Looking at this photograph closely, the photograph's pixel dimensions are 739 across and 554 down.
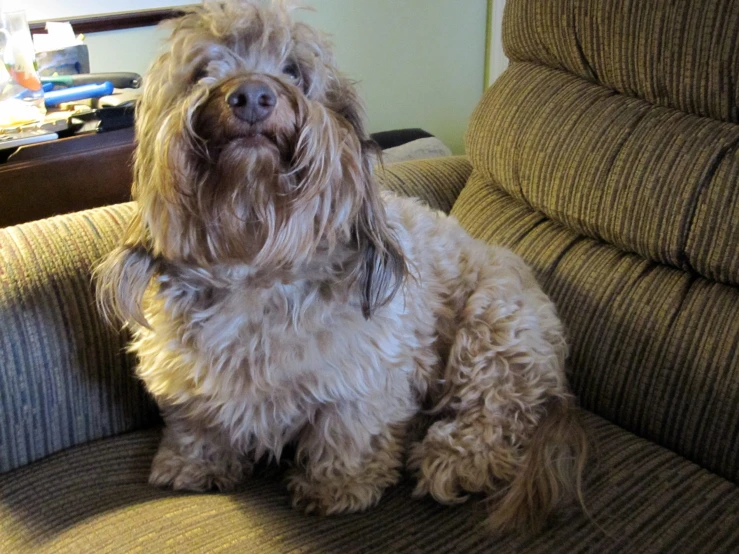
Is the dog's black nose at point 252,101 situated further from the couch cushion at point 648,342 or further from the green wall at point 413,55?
the green wall at point 413,55

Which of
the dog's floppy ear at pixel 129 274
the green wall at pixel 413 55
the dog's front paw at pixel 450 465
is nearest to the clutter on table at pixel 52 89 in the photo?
the dog's floppy ear at pixel 129 274

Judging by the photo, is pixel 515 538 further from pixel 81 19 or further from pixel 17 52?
pixel 81 19

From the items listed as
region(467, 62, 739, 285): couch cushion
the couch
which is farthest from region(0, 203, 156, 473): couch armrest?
region(467, 62, 739, 285): couch cushion

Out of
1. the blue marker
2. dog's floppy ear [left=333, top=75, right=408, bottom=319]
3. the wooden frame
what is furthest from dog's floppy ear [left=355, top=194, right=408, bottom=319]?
the wooden frame

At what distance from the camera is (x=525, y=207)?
153 centimetres

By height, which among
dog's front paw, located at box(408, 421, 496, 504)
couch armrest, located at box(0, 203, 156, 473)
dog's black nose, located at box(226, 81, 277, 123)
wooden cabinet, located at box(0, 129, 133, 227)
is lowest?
dog's front paw, located at box(408, 421, 496, 504)

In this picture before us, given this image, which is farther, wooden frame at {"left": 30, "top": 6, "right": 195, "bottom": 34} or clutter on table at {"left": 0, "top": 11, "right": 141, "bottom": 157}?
wooden frame at {"left": 30, "top": 6, "right": 195, "bottom": 34}

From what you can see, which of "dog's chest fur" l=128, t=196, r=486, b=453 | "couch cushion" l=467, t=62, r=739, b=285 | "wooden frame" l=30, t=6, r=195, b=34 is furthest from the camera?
"wooden frame" l=30, t=6, r=195, b=34

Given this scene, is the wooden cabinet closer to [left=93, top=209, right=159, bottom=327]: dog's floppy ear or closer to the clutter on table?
the clutter on table

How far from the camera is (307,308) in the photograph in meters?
1.05

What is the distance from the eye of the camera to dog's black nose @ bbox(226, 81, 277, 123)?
83 centimetres

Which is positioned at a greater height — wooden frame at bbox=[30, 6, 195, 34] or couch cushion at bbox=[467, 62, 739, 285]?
Result: wooden frame at bbox=[30, 6, 195, 34]

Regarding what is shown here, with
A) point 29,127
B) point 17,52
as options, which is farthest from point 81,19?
point 29,127

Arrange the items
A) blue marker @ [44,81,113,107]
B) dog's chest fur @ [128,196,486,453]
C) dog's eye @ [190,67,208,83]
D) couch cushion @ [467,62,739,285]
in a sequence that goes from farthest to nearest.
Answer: blue marker @ [44,81,113,107]
couch cushion @ [467,62,739,285]
dog's chest fur @ [128,196,486,453]
dog's eye @ [190,67,208,83]
